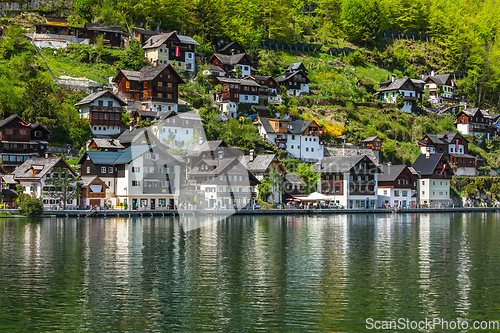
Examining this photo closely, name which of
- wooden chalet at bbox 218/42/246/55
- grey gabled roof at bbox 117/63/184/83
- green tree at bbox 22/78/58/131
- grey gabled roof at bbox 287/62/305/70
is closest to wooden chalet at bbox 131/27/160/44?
wooden chalet at bbox 218/42/246/55

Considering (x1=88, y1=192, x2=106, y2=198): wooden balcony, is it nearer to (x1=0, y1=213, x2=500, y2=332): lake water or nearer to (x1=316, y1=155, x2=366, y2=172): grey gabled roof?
(x1=0, y1=213, x2=500, y2=332): lake water

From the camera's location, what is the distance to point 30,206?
68.9 m

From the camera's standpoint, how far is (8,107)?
302ft

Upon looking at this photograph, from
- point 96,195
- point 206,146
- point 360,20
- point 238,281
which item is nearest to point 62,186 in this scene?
point 96,195

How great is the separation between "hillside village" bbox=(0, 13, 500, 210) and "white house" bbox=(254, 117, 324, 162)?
0.68 feet

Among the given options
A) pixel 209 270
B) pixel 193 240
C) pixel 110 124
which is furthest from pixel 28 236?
pixel 110 124

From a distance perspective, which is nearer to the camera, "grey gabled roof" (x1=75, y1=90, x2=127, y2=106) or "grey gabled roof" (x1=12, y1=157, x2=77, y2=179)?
"grey gabled roof" (x1=12, y1=157, x2=77, y2=179)

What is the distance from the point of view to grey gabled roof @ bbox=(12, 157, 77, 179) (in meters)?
78.6

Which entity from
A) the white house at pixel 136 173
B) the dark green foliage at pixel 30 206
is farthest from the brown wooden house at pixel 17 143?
the dark green foliage at pixel 30 206

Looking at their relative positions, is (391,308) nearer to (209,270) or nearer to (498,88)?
(209,270)

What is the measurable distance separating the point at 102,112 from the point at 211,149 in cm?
1883

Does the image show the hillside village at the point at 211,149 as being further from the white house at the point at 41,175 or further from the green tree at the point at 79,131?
the green tree at the point at 79,131

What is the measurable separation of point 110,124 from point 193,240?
53003mm

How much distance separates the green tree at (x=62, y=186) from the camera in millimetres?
75625
